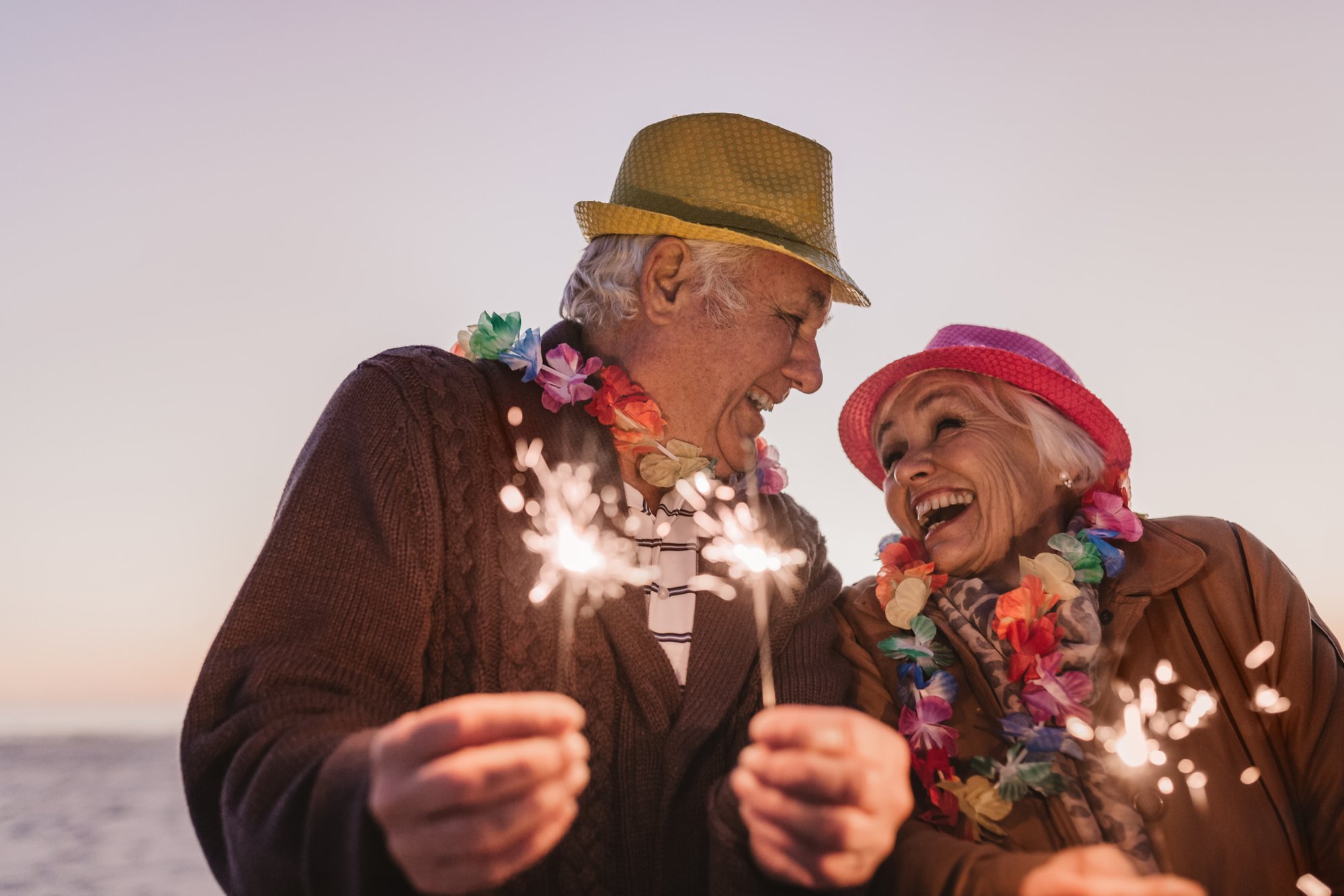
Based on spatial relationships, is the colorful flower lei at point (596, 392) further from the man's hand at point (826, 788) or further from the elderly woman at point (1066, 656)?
the man's hand at point (826, 788)

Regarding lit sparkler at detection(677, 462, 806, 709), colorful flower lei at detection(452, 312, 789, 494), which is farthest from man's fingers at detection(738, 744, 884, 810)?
colorful flower lei at detection(452, 312, 789, 494)

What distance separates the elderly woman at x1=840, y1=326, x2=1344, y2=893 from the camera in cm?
254

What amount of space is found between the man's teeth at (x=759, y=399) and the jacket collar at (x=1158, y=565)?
4.06 ft

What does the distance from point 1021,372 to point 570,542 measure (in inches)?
67.5

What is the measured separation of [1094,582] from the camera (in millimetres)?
2998

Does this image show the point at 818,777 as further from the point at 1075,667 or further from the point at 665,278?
the point at 665,278

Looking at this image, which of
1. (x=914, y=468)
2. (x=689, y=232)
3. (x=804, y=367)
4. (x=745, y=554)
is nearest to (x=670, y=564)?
(x=745, y=554)

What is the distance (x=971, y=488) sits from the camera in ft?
10.5

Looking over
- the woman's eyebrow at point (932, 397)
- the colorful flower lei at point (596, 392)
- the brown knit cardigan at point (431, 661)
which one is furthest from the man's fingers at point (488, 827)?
the woman's eyebrow at point (932, 397)

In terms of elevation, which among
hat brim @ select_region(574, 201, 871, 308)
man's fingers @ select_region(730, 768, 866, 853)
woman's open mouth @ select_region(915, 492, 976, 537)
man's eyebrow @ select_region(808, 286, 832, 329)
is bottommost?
man's fingers @ select_region(730, 768, 866, 853)

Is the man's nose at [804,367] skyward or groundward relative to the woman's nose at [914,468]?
skyward

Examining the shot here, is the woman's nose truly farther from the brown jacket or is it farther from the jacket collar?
the jacket collar

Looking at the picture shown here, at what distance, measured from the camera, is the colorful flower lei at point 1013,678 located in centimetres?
264

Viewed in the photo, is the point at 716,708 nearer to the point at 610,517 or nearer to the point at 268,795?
the point at 610,517
